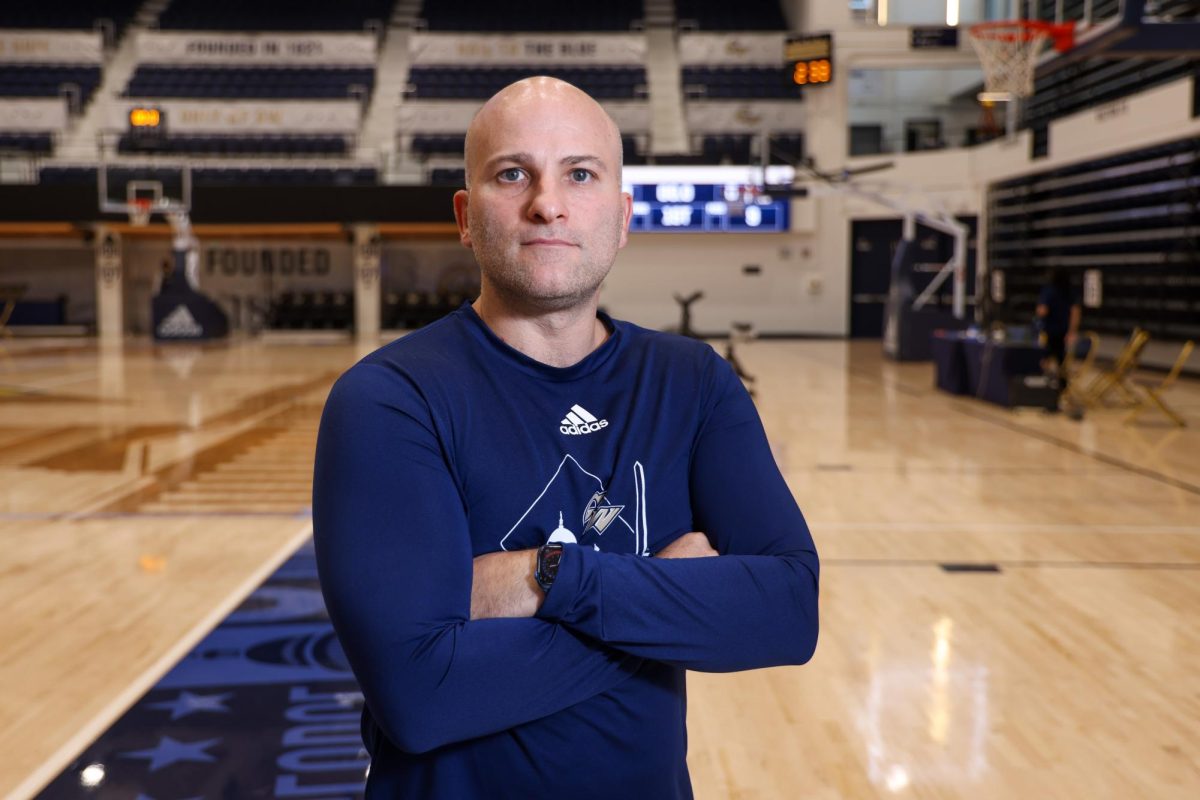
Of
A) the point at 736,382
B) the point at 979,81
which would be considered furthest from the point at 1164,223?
the point at 736,382

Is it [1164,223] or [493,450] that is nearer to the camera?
[493,450]

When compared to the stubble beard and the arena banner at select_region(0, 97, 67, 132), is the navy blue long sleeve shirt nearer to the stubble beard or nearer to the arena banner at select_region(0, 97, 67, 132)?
the stubble beard

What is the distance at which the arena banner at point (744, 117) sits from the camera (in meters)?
23.3

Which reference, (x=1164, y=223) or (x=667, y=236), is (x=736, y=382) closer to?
(x=1164, y=223)

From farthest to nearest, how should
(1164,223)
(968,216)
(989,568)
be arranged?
(968,216) → (1164,223) → (989,568)

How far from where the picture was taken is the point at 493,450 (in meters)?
1.49

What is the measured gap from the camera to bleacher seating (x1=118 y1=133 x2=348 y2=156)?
2375 centimetres

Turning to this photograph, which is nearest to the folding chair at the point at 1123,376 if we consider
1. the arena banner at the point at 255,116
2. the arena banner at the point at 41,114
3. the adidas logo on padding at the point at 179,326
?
the adidas logo on padding at the point at 179,326

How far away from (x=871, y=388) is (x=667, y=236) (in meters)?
10.2

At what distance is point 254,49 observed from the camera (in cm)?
2527

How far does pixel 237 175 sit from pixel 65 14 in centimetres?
649

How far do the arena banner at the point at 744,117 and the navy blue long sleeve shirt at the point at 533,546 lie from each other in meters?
22.5

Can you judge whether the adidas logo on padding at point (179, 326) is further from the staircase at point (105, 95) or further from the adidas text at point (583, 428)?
the adidas text at point (583, 428)

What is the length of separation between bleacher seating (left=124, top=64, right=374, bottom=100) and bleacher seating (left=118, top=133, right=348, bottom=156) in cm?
93
